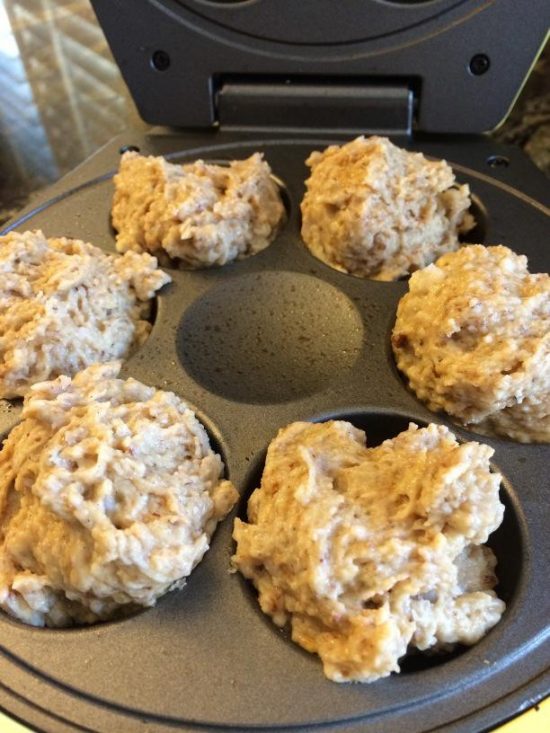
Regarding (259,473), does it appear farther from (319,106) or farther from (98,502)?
(319,106)

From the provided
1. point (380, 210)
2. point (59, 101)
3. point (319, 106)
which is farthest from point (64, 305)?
point (59, 101)

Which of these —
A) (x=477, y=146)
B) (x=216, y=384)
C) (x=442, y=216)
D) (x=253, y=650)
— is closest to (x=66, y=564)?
(x=253, y=650)

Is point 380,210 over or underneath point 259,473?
over

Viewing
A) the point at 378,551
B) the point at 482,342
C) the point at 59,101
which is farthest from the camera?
the point at 59,101

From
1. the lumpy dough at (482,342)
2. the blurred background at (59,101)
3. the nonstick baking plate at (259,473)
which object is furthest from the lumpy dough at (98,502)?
the blurred background at (59,101)

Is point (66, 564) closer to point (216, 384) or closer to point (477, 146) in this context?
point (216, 384)

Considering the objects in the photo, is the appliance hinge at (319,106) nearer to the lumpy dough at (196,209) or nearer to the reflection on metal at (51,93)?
the lumpy dough at (196,209)

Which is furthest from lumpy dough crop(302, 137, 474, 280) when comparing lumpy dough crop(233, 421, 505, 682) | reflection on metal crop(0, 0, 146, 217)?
reflection on metal crop(0, 0, 146, 217)
